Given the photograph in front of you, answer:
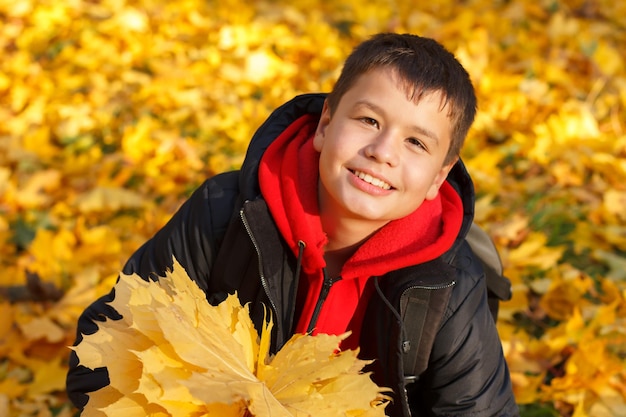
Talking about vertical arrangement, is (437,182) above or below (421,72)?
below

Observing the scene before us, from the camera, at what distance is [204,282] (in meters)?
1.88

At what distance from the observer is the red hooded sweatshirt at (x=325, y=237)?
5.69ft

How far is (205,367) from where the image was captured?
102cm

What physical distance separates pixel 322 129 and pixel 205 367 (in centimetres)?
100

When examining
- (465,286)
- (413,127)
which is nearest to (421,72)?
(413,127)

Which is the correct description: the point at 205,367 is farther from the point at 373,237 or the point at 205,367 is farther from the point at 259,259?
the point at 373,237

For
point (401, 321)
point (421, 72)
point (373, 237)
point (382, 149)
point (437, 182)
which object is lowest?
point (401, 321)

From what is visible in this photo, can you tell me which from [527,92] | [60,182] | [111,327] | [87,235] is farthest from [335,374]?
[527,92]

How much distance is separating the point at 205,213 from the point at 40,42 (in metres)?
2.97

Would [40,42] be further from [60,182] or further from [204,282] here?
[204,282]

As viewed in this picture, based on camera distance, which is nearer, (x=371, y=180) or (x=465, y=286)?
(x=371, y=180)

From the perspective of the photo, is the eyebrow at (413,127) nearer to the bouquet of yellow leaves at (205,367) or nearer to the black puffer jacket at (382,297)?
the black puffer jacket at (382,297)

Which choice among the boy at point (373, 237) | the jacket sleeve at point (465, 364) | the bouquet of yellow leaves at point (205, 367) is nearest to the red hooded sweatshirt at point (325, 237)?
the boy at point (373, 237)

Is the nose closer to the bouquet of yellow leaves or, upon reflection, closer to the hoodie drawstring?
the hoodie drawstring
